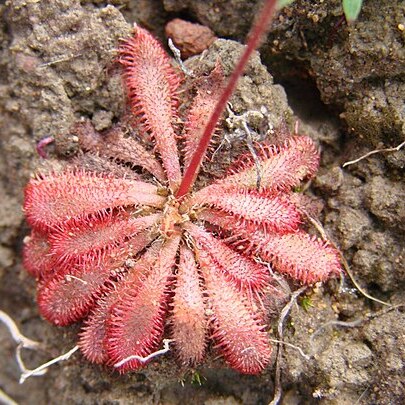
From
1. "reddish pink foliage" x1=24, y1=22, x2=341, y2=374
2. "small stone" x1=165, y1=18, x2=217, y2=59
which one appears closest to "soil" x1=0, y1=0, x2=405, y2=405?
"small stone" x1=165, y1=18, x2=217, y2=59

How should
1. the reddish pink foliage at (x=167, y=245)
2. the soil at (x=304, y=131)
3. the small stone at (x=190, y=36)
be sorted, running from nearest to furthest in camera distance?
the reddish pink foliage at (x=167, y=245), the soil at (x=304, y=131), the small stone at (x=190, y=36)

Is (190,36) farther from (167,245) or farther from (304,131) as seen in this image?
(167,245)

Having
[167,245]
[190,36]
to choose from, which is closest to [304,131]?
[190,36]

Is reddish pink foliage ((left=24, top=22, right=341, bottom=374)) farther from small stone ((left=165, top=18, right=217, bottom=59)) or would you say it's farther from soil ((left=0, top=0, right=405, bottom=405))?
small stone ((left=165, top=18, right=217, bottom=59))

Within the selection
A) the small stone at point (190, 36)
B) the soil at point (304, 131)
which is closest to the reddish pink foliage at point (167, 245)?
the soil at point (304, 131)

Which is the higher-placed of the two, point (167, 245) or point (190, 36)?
point (190, 36)

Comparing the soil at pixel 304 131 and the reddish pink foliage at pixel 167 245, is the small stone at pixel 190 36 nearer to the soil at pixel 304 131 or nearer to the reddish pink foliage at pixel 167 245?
the soil at pixel 304 131
